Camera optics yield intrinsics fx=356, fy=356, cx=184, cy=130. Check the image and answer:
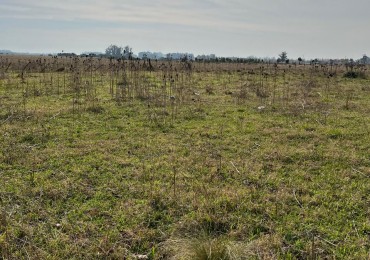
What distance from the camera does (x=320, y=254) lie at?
130 inches

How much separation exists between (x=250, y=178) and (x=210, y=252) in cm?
220

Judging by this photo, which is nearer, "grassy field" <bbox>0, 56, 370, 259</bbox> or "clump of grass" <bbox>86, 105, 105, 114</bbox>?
"grassy field" <bbox>0, 56, 370, 259</bbox>

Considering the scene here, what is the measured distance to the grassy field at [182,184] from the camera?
3418 mm

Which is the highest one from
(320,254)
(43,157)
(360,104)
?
(360,104)

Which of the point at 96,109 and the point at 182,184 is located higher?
the point at 96,109

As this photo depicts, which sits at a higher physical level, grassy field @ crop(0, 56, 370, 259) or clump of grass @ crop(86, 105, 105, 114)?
clump of grass @ crop(86, 105, 105, 114)

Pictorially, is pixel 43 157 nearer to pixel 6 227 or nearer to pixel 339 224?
pixel 6 227

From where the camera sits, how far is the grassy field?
342 cm

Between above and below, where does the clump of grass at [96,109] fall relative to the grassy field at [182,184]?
above

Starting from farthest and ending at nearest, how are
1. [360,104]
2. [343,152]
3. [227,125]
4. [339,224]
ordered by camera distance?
1. [360,104]
2. [227,125]
3. [343,152]
4. [339,224]

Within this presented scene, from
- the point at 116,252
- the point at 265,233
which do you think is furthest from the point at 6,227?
the point at 265,233

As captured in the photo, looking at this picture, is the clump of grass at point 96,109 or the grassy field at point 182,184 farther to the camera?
the clump of grass at point 96,109

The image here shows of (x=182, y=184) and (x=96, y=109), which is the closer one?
(x=182, y=184)

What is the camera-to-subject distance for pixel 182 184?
480 cm
